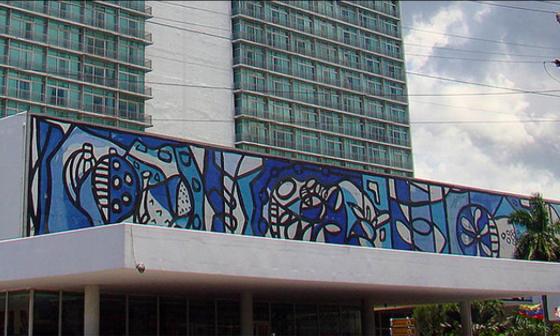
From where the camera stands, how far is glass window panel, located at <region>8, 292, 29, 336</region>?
28438 mm

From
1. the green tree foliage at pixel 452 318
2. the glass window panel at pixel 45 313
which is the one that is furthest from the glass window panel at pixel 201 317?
the green tree foliage at pixel 452 318

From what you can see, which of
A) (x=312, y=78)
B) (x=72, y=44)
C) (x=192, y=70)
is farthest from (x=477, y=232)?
(x=312, y=78)

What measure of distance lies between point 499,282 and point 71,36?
61.3 meters

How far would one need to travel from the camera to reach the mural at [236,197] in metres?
30.7

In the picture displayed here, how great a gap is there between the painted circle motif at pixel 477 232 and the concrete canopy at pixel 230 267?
7.48m

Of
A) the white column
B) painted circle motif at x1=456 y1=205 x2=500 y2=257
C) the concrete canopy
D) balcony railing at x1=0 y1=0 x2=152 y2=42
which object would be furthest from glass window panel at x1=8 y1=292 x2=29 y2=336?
balcony railing at x1=0 y1=0 x2=152 y2=42

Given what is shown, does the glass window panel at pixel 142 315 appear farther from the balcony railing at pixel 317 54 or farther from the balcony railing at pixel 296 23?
the balcony railing at pixel 296 23

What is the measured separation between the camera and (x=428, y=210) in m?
41.9

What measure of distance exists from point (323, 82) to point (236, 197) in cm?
7218

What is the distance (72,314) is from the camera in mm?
29281

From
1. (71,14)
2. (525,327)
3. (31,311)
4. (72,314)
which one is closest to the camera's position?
(31,311)

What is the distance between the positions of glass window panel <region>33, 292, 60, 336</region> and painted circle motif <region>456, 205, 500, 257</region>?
21.7 m

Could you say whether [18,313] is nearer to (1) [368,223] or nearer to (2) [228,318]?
(2) [228,318]

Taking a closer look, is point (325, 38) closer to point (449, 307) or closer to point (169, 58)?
point (169, 58)
